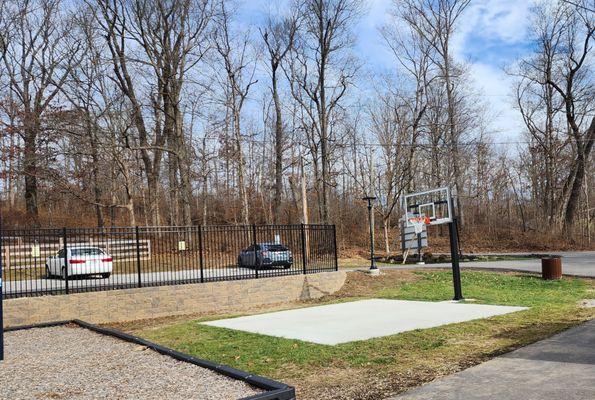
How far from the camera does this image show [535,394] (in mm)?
5473

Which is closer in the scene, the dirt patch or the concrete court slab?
the concrete court slab

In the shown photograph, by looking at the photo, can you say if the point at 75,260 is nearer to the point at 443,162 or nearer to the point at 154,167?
the point at 154,167

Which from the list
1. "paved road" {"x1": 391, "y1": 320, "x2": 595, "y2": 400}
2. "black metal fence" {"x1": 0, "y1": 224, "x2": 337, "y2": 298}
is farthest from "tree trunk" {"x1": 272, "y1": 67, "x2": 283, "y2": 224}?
"paved road" {"x1": 391, "y1": 320, "x2": 595, "y2": 400}

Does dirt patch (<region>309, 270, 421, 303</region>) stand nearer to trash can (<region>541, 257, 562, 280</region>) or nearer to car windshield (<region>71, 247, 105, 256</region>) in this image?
trash can (<region>541, 257, 562, 280</region>)

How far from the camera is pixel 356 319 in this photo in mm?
11594

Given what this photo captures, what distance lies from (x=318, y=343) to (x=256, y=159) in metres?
39.4

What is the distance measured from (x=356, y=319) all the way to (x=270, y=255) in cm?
723

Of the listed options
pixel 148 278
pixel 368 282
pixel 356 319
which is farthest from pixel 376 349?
pixel 368 282

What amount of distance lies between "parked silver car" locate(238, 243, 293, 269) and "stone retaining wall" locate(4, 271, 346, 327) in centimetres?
152

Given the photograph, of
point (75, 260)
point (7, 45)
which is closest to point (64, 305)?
point (75, 260)

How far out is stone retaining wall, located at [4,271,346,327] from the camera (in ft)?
40.8

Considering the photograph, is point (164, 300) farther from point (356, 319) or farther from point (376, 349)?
point (376, 349)

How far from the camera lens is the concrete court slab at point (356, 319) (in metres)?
9.90

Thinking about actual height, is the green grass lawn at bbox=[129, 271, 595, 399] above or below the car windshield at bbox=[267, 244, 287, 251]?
below
